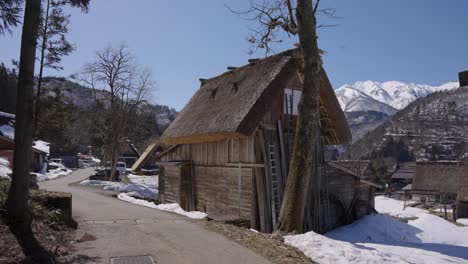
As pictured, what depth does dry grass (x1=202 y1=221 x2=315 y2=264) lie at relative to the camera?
717cm

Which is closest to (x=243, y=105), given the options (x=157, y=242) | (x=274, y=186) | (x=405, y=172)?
(x=274, y=186)

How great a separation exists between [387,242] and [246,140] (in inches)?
273

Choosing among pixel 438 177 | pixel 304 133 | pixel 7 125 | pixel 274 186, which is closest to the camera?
pixel 304 133

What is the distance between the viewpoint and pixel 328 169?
1991 centimetres

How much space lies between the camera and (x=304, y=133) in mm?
9766

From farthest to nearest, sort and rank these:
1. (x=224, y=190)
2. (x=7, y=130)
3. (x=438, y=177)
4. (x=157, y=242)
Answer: (x=438, y=177), (x=7, y=130), (x=224, y=190), (x=157, y=242)

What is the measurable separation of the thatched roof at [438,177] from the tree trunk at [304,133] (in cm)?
4371

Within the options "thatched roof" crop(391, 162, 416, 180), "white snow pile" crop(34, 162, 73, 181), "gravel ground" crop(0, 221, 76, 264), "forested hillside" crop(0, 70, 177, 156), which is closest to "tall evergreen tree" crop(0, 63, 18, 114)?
"forested hillside" crop(0, 70, 177, 156)

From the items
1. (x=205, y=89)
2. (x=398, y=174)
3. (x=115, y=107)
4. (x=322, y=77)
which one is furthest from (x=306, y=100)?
(x=398, y=174)

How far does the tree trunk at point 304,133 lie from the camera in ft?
31.8

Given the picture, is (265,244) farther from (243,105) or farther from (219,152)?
(219,152)

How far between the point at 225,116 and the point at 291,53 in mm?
4614

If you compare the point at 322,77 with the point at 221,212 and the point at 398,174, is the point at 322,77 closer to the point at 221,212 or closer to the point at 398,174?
the point at 221,212

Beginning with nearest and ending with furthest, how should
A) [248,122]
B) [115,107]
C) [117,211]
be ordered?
[117,211], [248,122], [115,107]
